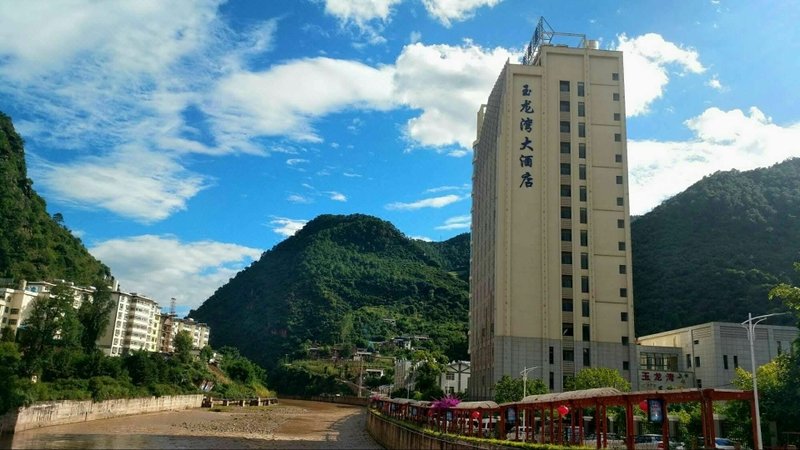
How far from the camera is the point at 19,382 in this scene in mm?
60688

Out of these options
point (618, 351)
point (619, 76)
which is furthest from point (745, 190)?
point (618, 351)

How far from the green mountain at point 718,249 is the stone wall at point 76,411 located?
83.7 metres

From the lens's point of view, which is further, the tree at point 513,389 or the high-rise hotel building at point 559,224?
the high-rise hotel building at point 559,224

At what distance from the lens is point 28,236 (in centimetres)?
12081

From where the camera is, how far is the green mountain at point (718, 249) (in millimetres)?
105750

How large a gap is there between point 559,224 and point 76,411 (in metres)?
60.1

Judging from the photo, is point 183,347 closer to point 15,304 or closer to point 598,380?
point 15,304

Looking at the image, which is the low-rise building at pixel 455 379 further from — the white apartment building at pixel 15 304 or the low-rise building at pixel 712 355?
the white apartment building at pixel 15 304

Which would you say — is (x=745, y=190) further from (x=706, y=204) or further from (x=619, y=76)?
(x=619, y=76)

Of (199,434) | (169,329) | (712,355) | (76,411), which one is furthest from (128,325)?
(712,355)

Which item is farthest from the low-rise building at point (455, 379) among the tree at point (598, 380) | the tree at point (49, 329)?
the tree at point (49, 329)

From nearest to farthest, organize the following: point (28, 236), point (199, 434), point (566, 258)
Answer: point (199, 434)
point (566, 258)
point (28, 236)

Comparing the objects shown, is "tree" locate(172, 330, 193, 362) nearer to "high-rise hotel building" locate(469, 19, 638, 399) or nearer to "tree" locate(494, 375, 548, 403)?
"high-rise hotel building" locate(469, 19, 638, 399)

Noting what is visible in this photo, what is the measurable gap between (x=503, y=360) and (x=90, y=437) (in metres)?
44.0
